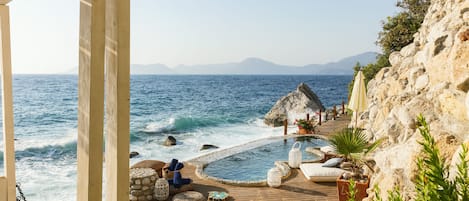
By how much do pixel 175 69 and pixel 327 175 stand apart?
525 feet

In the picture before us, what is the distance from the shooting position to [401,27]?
18406mm

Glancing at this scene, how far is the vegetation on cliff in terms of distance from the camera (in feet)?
59.7

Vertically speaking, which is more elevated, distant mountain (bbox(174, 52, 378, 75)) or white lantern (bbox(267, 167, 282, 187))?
distant mountain (bbox(174, 52, 378, 75))

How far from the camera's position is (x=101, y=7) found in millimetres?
1280

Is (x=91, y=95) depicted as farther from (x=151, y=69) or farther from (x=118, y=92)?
(x=151, y=69)

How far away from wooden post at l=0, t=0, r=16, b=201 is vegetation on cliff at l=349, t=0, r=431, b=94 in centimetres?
1866

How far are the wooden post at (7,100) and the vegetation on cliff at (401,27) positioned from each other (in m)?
18.7

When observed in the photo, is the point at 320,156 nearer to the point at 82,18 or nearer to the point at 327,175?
the point at 327,175

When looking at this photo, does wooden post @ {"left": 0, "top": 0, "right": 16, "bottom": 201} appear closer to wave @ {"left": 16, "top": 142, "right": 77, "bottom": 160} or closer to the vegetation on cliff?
wave @ {"left": 16, "top": 142, "right": 77, "bottom": 160}

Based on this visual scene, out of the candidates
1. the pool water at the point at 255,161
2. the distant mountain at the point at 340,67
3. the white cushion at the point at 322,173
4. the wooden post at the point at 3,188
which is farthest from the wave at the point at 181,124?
the distant mountain at the point at 340,67

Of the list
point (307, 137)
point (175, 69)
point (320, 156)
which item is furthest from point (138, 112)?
point (175, 69)

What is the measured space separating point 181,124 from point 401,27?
71.6ft

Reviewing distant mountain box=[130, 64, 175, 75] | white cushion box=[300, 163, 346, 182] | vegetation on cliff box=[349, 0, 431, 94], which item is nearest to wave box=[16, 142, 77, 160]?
white cushion box=[300, 163, 346, 182]

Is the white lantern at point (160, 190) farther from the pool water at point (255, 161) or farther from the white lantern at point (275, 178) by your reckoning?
the white lantern at point (275, 178)
